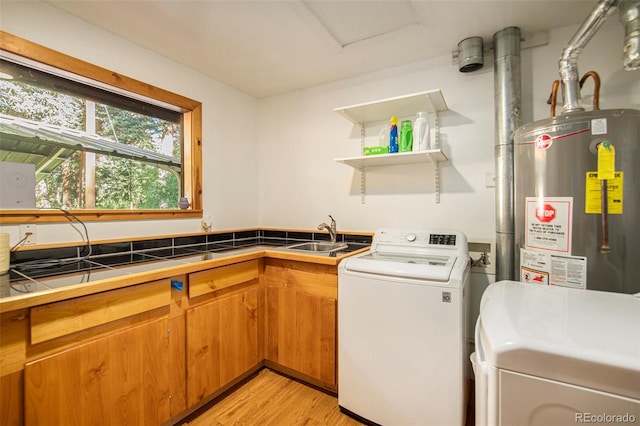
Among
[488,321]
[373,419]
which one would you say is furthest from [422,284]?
[373,419]

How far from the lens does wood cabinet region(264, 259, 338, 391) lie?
172 centimetres

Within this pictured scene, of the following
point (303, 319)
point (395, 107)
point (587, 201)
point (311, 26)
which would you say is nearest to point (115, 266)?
point (303, 319)

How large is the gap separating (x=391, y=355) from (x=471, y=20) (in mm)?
1943

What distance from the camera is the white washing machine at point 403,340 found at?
1.30 m

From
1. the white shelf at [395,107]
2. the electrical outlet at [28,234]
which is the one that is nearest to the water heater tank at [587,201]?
the white shelf at [395,107]

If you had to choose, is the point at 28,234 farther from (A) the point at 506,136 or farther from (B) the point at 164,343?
(A) the point at 506,136

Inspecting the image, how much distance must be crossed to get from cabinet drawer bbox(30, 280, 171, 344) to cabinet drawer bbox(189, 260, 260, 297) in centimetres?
15

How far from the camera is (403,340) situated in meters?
1.39

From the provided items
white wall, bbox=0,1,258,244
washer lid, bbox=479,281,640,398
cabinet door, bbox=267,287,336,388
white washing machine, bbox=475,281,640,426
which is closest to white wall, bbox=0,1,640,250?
white wall, bbox=0,1,258,244

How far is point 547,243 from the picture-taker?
4.38ft

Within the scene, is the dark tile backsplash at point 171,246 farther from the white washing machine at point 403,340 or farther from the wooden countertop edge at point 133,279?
the white washing machine at point 403,340

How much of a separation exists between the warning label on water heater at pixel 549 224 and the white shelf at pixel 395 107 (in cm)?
87

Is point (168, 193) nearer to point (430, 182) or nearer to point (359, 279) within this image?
point (359, 279)

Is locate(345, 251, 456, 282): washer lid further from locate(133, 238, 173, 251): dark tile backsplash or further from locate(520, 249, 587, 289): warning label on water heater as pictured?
locate(133, 238, 173, 251): dark tile backsplash
